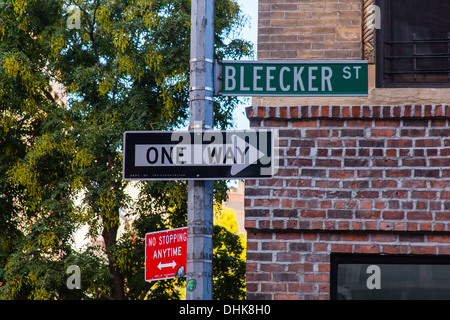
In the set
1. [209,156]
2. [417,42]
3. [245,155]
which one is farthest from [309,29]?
[209,156]

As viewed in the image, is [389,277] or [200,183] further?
[389,277]

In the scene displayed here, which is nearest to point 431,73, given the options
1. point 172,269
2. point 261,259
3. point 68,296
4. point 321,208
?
point 321,208

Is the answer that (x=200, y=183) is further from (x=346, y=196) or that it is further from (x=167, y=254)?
(x=167, y=254)

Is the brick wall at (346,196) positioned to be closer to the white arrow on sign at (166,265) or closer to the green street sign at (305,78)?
the green street sign at (305,78)

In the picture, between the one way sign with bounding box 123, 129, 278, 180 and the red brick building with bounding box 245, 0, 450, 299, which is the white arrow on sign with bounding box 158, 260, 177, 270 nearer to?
the red brick building with bounding box 245, 0, 450, 299

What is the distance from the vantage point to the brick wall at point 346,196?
5551 millimetres

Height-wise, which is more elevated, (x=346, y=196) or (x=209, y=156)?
(x=209, y=156)

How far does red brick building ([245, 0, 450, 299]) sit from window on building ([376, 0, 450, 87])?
0.27 m

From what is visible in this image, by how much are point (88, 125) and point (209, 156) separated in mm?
11879

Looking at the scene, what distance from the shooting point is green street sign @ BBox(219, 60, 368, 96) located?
15.9 feet

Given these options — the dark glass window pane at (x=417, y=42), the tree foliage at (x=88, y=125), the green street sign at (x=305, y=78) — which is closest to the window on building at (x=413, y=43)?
the dark glass window pane at (x=417, y=42)

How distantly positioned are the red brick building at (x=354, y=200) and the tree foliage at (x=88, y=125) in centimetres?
954

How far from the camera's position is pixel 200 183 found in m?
4.45

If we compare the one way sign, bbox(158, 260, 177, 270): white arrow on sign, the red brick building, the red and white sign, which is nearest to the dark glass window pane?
the red brick building
